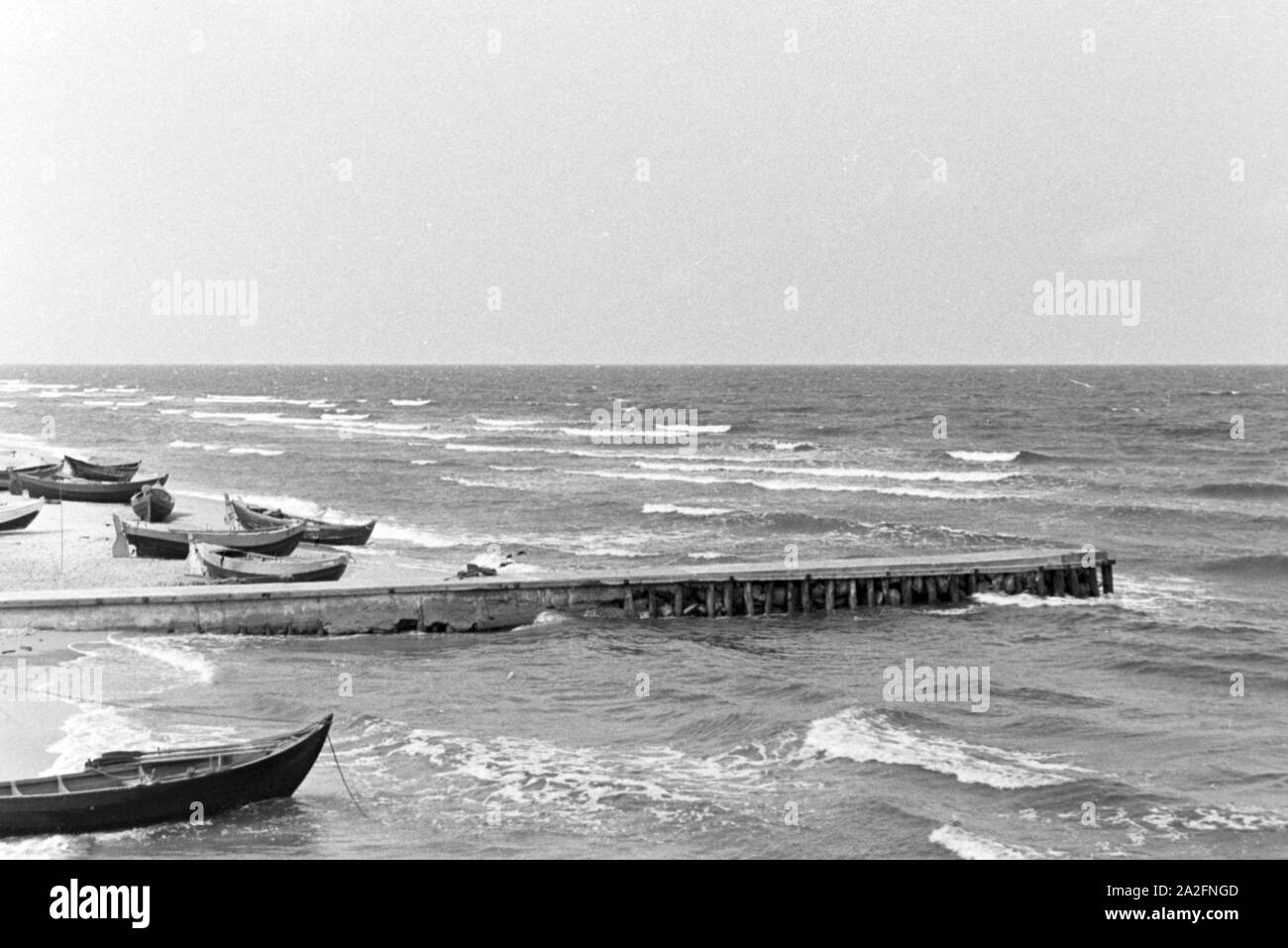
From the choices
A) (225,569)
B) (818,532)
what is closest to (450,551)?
(225,569)

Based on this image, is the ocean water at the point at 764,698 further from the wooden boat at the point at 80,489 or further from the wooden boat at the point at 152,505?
the wooden boat at the point at 152,505

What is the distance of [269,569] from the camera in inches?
1387

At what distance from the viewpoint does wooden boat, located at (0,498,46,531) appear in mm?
44844

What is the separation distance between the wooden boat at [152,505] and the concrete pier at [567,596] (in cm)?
1570

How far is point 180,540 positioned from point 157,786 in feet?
73.0

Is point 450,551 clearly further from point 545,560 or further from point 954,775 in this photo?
point 954,775

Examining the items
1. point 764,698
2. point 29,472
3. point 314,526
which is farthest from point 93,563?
point 764,698

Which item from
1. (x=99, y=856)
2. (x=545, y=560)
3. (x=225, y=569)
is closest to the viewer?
A: (x=99, y=856)

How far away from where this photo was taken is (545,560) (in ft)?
139

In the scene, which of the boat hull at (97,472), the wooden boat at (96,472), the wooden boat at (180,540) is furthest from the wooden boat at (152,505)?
the wooden boat at (96,472)

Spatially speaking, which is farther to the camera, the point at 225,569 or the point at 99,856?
the point at 225,569

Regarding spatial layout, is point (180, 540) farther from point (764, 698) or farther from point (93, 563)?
point (764, 698)

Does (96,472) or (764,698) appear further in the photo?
(96,472)
